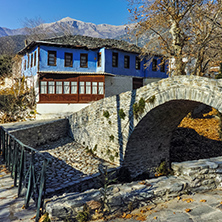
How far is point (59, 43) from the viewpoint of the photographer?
19.0 m

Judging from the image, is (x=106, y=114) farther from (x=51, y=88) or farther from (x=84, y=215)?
(x=51, y=88)

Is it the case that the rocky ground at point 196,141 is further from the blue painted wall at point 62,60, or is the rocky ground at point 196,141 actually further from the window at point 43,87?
the window at point 43,87

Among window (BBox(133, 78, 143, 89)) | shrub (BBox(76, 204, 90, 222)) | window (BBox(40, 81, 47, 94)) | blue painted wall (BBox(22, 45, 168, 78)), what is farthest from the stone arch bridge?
window (BBox(133, 78, 143, 89))

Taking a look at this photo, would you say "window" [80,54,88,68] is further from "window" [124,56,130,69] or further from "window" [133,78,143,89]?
"window" [133,78,143,89]

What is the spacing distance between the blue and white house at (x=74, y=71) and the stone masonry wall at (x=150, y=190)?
47.3ft

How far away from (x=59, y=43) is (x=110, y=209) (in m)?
18.0

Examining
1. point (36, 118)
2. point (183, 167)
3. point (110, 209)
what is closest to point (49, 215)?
point (110, 209)

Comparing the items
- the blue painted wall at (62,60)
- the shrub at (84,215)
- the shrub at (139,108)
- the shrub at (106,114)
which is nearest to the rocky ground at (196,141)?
the shrub at (106,114)

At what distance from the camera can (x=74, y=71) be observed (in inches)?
777

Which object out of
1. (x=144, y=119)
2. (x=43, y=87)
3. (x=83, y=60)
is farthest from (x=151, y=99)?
(x=83, y=60)

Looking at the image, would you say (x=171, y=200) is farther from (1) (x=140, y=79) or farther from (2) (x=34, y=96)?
(1) (x=140, y=79)

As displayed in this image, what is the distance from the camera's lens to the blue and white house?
61.0ft

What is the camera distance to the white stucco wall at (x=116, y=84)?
20266mm

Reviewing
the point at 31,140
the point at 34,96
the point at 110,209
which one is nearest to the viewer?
the point at 110,209
